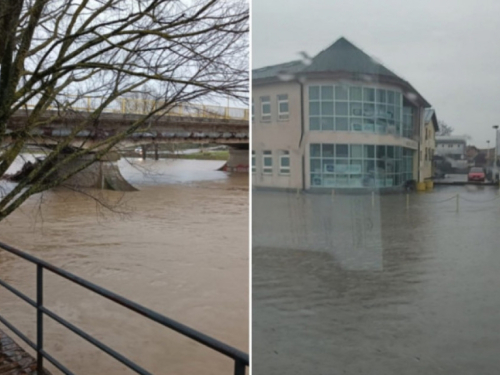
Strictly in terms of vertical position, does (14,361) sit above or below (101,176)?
below

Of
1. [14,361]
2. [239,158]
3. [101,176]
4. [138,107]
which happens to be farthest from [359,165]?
[239,158]

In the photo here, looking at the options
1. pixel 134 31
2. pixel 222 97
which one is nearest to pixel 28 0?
pixel 134 31

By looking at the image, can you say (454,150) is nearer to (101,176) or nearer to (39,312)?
(39,312)

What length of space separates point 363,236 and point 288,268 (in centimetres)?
10

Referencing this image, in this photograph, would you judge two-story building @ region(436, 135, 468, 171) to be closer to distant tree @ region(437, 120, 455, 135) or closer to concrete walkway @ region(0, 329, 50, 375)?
distant tree @ region(437, 120, 455, 135)

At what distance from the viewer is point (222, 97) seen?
3.35 m

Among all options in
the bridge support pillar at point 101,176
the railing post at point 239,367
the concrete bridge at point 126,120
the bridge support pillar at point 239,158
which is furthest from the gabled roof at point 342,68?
the bridge support pillar at point 239,158

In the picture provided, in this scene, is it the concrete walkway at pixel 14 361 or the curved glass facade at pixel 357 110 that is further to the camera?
the concrete walkway at pixel 14 361

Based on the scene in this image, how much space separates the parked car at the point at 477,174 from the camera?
62 cm

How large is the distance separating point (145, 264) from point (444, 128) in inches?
309

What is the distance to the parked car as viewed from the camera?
0.62 m

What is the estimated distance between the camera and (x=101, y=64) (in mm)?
3535

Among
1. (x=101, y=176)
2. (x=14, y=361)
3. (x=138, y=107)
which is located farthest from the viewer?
(x=101, y=176)

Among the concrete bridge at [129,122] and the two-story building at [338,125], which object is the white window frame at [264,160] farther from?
the concrete bridge at [129,122]
